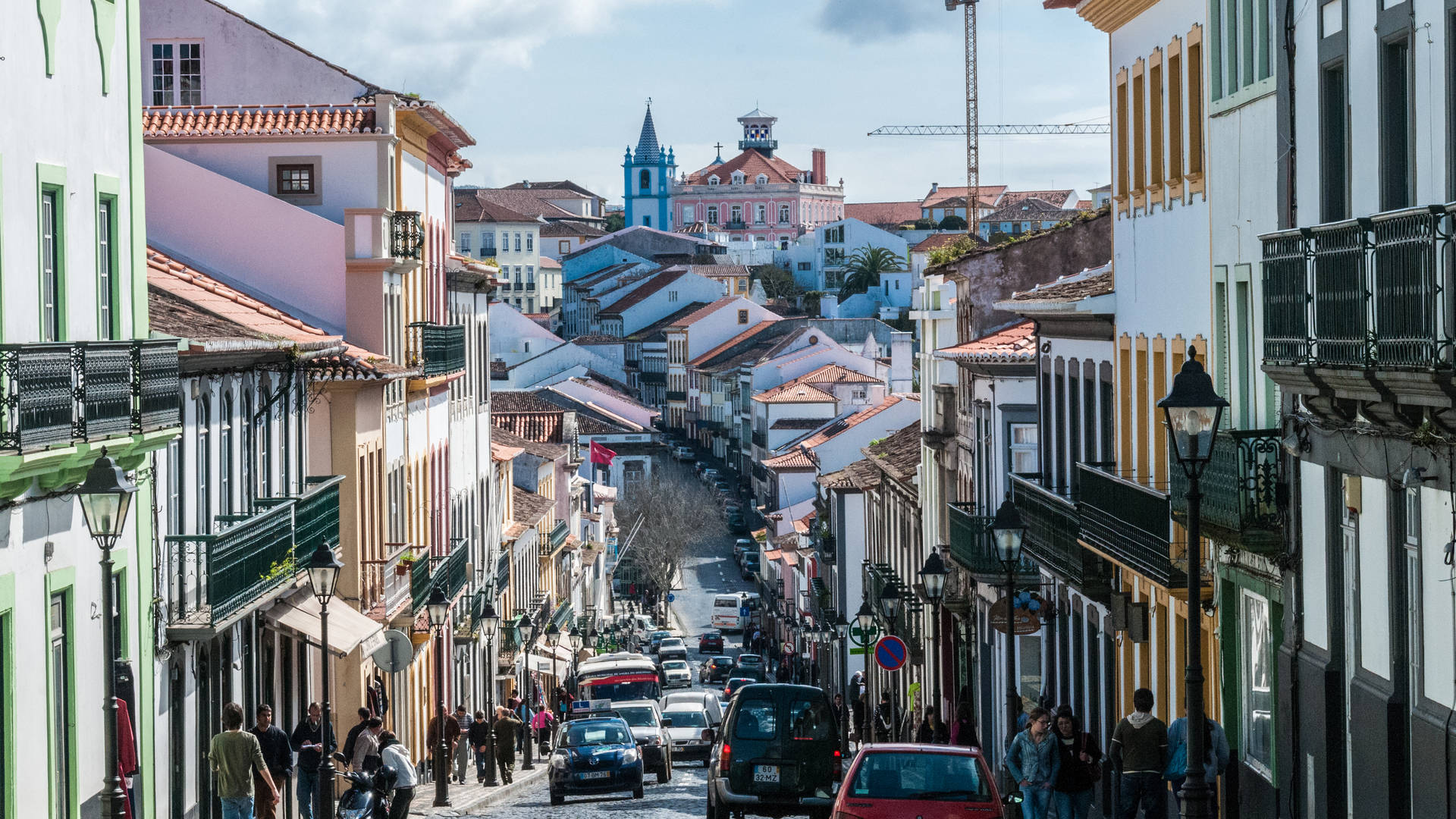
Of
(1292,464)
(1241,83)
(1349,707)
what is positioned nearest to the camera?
(1349,707)

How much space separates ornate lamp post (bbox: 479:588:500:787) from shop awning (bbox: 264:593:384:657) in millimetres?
5398

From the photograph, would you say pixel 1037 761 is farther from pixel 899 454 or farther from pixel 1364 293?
pixel 899 454

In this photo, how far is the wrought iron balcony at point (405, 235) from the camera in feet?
118

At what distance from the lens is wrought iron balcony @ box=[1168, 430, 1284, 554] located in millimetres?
18484

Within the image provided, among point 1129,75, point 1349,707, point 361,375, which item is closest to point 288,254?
point 361,375

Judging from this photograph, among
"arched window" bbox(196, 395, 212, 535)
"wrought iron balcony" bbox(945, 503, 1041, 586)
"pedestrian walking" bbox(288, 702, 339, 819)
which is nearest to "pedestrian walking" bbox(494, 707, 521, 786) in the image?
"wrought iron balcony" bbox(945, 503, 1041, 586)

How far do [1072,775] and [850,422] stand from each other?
2483 inches

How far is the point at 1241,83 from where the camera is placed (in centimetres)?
2028

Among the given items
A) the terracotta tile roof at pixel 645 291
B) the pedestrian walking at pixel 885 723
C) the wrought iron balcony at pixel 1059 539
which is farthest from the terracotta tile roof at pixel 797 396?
the wrought iron balcony at pixel 1059 539

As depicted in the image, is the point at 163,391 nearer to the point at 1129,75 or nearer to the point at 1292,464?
the point at 1292,464

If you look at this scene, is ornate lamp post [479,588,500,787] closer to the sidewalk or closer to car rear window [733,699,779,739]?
the sidewalk

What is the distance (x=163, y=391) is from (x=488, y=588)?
32.2m

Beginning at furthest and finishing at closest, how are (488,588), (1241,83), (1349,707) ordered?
(488,588)
(1241,83)
(1349,707)

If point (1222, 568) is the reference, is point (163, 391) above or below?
above
